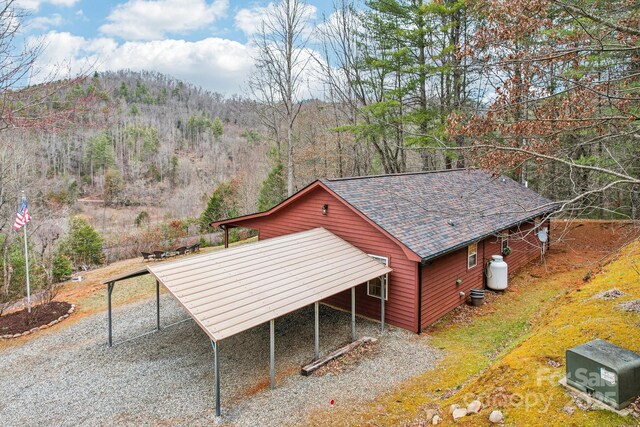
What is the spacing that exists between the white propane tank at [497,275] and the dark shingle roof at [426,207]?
1315mm

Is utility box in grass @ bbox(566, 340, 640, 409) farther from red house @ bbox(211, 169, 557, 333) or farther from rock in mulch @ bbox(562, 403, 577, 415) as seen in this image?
red house @ bbox(211, 169, 557, 333)

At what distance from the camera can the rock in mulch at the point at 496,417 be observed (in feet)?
17.3

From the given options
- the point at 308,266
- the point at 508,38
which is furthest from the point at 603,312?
the point at 308,266

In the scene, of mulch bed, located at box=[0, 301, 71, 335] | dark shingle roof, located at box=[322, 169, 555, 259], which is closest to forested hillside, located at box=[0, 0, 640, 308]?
mulch bed, located at box=[0, 301, 71, 335]

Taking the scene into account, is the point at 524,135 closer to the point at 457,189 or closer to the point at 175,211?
the point at 457,189

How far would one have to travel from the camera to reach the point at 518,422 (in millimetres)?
5156

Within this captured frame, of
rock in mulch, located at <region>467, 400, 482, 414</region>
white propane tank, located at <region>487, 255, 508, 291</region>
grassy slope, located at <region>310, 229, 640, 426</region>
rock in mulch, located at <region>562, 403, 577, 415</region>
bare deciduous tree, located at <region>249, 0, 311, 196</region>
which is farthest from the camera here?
bare deciduous tree, located at <region>249, 0, 311, 196</region>

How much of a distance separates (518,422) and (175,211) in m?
42.6

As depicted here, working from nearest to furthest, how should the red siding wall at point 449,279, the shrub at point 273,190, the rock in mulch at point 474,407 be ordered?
1. the rock in mulch at point 474,407
2. the red siding wall at point 449,279
3. the shrub at point 273,190

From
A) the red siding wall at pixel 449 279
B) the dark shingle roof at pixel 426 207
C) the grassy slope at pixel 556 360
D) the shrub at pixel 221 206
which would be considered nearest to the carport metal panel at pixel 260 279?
the dark shingle roof at pixel 426 207

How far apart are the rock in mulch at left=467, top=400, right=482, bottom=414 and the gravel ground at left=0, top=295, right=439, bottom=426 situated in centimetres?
202

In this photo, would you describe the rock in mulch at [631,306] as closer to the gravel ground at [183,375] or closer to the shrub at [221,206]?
the gravel ground at [183,375]

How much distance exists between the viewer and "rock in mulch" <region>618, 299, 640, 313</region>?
7691 mm

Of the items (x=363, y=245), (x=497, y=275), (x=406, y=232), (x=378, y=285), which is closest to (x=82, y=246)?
(x=363, y=245)
